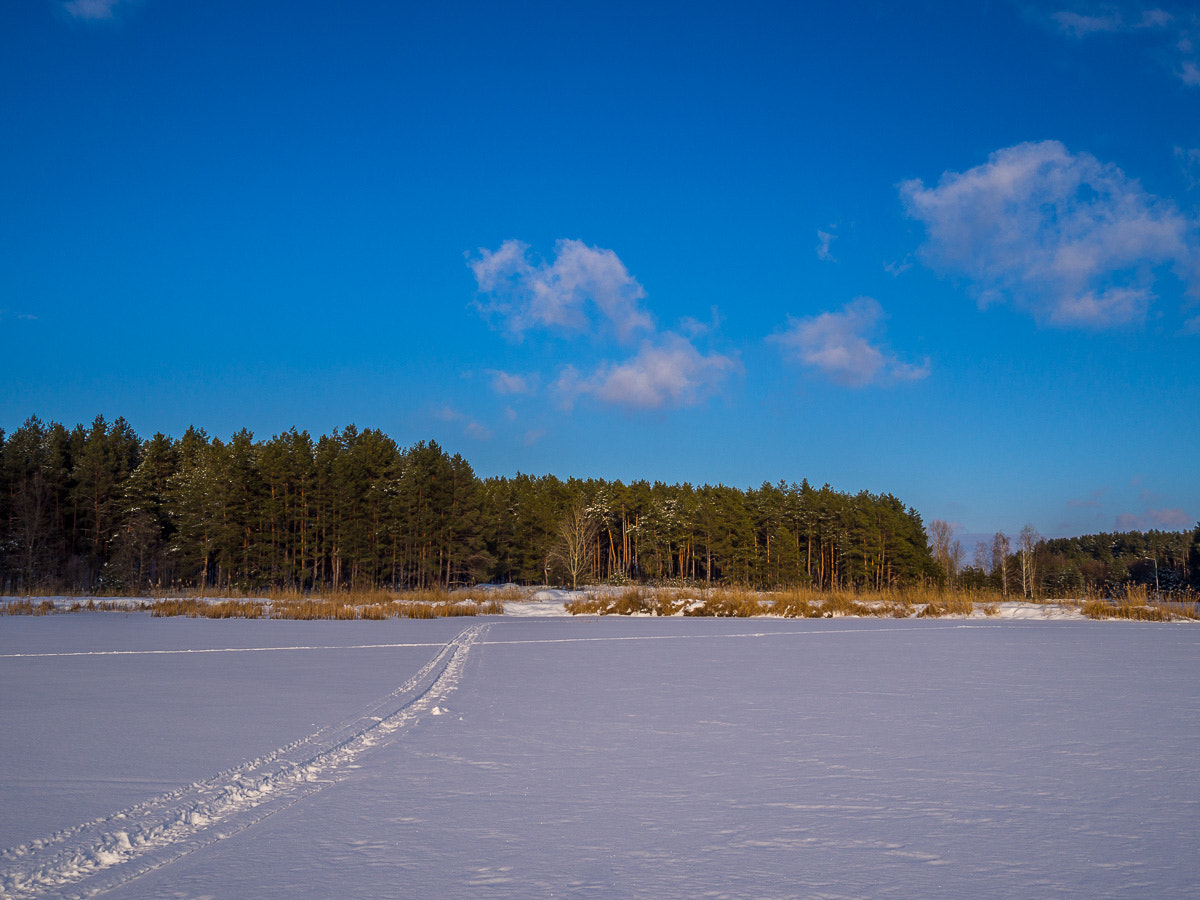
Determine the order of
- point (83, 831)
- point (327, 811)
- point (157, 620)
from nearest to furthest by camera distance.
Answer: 1. point (83, 831)
2. point (327, 811)
3. point (157, 620)

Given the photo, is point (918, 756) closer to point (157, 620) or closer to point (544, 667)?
point (544, 667)

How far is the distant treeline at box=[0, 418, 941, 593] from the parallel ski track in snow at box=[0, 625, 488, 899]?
3925 cm

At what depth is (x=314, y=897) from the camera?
100 inches

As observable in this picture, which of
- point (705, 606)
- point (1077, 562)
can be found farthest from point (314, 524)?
point (1077, 562)

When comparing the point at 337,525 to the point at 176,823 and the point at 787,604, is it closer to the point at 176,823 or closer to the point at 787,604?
the point at 787,604

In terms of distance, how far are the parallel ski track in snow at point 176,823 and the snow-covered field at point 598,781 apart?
2 centimetres

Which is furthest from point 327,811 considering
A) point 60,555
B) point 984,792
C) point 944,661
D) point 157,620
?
point 60,555

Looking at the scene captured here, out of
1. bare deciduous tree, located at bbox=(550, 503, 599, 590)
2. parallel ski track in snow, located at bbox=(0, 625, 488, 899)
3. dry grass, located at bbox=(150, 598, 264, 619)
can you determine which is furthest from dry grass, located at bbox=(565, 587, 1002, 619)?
bare deciduous tree, located at bbox=(550, 503, 599, 590)

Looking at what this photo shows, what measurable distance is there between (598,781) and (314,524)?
4637 cm

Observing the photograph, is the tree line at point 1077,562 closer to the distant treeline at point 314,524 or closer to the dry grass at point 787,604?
the distant treeline at point 314,524

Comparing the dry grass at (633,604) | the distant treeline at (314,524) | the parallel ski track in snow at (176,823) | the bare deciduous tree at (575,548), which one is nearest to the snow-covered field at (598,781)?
the parallel ski track in snow at (176,823)

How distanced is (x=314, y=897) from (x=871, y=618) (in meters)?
20.4

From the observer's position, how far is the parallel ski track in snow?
8.95 ft

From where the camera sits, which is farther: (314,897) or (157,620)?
(157,620)
